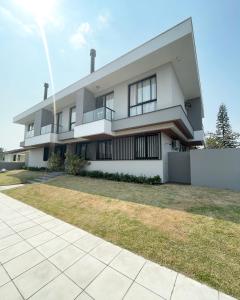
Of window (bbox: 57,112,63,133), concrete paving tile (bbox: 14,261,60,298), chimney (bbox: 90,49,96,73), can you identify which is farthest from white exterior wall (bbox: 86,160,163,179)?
chimney (bbox: 90,49,96,73)

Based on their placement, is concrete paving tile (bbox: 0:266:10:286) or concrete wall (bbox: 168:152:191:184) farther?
concrete wall (bbox: 168:152:191:184)

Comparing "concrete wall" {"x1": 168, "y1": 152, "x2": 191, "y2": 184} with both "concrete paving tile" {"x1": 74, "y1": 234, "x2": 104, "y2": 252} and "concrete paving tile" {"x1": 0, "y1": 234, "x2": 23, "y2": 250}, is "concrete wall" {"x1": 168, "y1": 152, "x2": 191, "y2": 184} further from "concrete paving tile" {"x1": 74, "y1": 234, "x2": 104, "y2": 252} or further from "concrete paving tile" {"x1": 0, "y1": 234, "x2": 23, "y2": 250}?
"concrete paving tile" {"x1": 0, "y1": 234, "x2": 23, "y2": 250}

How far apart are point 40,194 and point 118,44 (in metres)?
10.7

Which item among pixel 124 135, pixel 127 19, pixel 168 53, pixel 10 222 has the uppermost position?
pixel 127 19

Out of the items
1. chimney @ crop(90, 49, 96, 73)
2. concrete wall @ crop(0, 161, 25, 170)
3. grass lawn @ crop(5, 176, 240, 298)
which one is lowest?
grass lawn @ crop(5, 176, 240, 298)

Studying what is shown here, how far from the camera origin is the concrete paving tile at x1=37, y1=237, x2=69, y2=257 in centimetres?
308

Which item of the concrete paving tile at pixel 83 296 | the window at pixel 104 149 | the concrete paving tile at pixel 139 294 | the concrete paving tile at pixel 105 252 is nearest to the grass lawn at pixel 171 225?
the concrete paving tile at pixel 105 252

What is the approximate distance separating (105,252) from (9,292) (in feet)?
5.03

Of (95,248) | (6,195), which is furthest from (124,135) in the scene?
(95,248)

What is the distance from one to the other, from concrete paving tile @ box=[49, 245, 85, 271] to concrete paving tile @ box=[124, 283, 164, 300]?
46.6 inches

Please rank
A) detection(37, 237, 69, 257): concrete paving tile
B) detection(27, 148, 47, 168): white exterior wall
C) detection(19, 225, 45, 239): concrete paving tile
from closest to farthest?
detection(37, 237, 69, 257): concrete paving tile, detection(19, 225, 45, 239): concrete paving tile, detection(27, 148, 47, 168): white exterior wall

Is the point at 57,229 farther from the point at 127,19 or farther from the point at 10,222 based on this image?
the point at 127,19

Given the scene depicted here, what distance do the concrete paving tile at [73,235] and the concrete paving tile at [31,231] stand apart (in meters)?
0.80

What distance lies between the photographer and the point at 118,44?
1059 centimetres
